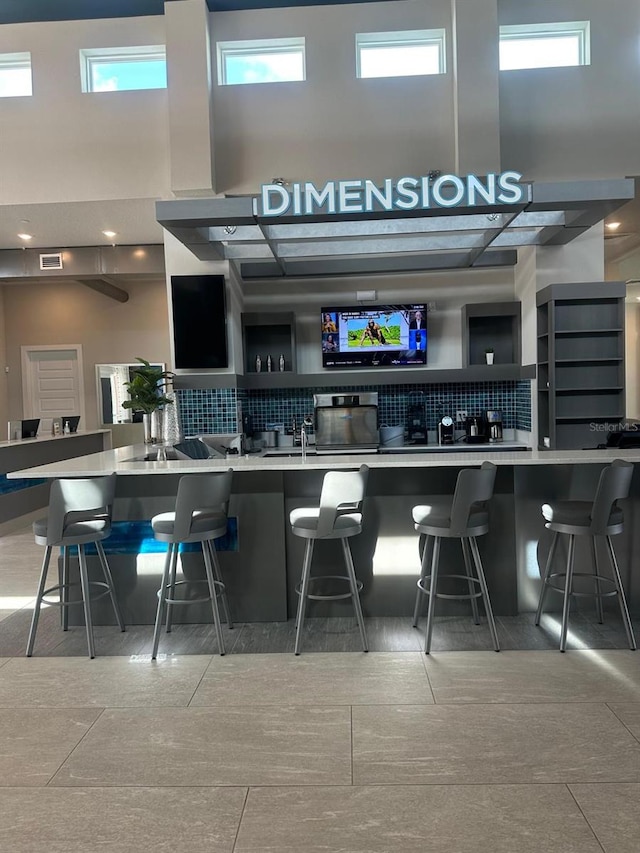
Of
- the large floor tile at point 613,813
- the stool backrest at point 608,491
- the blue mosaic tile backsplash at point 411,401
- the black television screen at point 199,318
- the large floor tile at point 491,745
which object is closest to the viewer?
the large floor tile at point 613,813

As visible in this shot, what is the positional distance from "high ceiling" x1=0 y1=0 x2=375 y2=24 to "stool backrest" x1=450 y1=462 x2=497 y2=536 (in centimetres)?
481

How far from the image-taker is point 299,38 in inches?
228

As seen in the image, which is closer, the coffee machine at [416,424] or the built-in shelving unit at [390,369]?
the built-in shelving unit at [390,369]

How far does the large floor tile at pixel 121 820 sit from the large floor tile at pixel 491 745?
0.53m

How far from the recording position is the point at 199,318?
598 centimetres

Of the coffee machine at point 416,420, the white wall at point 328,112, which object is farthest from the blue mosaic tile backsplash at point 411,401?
the white wall at point 328,112


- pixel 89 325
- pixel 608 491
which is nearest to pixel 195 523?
pixel 608 491

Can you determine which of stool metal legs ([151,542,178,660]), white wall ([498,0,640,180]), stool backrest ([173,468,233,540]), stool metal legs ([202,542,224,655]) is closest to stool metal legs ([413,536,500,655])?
stool metal legs ([202,542,224,655])

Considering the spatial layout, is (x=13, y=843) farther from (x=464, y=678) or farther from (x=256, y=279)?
(x=256, y=279)

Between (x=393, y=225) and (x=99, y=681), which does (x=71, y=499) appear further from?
(x=393, y=225)

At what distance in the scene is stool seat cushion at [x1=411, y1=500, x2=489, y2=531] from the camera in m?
3.43

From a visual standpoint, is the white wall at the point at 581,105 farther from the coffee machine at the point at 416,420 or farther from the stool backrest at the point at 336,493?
the stool backrest at the point at 336,493

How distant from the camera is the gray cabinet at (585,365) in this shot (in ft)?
18.6

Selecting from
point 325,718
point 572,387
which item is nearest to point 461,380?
point 572,387
